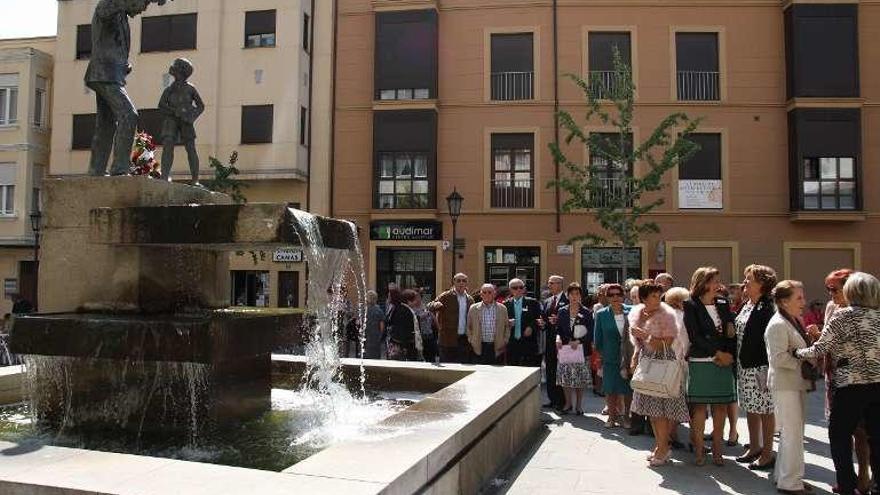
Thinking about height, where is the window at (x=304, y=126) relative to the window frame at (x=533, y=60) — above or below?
below

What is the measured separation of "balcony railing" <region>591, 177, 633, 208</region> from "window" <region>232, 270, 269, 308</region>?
1172 cm

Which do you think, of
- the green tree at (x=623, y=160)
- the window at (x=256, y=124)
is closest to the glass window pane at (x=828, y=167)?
the green tree at (x=623, y=160)

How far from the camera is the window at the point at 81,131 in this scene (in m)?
26.2

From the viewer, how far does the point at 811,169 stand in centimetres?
2262

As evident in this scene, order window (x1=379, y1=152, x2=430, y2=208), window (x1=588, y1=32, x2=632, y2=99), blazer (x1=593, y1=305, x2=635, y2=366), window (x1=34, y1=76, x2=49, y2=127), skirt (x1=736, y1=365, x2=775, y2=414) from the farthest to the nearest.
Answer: window (x1=34, y1=76, x2=49, y2=127), window (x1=379, y1=152, x2=430, y2=208), window (x1=588, y1=32, x2=632, y2=99), blazer (x1=593, y1=305, x2=635, y2=366), skirt (x1=736, y1=365, x2=775, y2=414)

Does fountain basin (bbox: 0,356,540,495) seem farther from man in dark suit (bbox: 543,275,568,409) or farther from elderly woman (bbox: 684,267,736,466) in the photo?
man in dark suit (bbox: 543,275,568,409)

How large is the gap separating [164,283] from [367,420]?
2.14 metres

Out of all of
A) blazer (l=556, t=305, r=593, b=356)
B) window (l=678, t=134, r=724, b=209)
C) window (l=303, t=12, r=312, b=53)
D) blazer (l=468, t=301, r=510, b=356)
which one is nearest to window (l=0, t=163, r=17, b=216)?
window (l=303, t=12, r=312, b=53)

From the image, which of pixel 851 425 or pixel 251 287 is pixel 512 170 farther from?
pixel 851 425

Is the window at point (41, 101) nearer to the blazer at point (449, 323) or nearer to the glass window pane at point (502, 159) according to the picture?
the glass window pane at point (502, 159)

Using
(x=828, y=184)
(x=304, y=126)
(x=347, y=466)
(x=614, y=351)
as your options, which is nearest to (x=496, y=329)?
(x=614, y=351)

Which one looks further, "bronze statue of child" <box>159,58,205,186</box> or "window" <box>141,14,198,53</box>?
"window" <box>141,14,198,53</box>

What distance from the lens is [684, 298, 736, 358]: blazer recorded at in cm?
654

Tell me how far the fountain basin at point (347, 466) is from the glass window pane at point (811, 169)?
20.5 m
